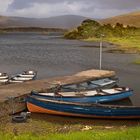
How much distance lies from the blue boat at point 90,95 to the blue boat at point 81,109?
1549 millimetres

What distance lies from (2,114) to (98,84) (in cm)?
1499

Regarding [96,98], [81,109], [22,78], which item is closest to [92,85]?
[96,98]

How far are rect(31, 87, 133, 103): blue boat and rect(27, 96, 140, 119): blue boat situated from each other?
1.55m

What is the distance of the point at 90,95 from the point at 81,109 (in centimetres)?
420

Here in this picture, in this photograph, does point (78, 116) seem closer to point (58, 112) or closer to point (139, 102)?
point (58, 112)

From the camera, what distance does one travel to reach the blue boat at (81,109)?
3222 cm

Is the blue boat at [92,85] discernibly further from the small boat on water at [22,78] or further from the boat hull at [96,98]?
the small boat on water at [22,78]

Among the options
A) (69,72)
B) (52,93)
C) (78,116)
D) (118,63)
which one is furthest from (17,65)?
(78,116)

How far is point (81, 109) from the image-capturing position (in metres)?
32.5

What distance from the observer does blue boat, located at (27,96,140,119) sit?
106 ft

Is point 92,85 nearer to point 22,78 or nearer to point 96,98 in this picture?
point 96,98

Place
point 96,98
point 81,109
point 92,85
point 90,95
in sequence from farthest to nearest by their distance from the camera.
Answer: point 92,85
point 96,98
point 90,95
point 81,109

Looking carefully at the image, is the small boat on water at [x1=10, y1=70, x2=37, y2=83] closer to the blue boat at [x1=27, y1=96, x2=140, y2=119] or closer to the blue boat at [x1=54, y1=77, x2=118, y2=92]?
the blue boat at [x1=54, y1=77, x2=118, y2=92]

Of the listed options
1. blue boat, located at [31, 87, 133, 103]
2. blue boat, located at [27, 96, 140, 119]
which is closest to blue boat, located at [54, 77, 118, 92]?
blue boat, located at [31, 87, 133, 103]
